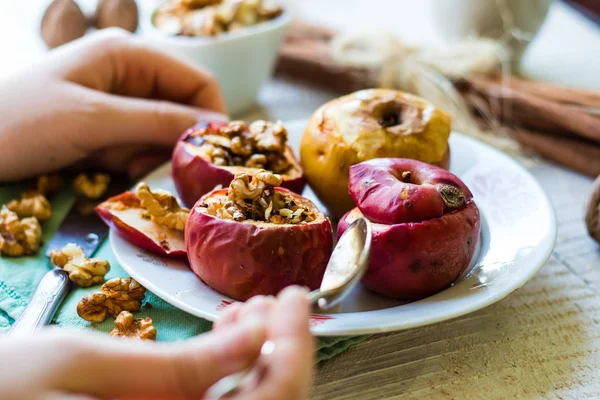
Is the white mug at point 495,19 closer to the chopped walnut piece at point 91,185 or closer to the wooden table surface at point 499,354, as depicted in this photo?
the wooden table surface at point 499,354

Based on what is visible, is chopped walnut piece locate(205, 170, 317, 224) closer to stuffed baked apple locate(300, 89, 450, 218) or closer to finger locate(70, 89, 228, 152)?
stuffed baked apple locate(300, 89, 450, 218)

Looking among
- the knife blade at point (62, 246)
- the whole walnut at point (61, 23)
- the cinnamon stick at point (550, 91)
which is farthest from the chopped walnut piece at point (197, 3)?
the cinnamon stick at point (550, 91)

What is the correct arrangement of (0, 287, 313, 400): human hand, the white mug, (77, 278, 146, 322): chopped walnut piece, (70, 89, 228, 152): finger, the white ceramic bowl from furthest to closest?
the white mug
the white ceramic bowl
(70, 89, 228, 152): finger
(77, 278, 146, 322): chopped walnut piece
(0, 287, 313, 400): human hand

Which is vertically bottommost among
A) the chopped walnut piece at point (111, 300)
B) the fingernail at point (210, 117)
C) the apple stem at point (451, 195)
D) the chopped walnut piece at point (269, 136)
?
the chopped walnut piece at point (111, 300)

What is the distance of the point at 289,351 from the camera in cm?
47

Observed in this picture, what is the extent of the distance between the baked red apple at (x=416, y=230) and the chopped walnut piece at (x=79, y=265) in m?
0.30

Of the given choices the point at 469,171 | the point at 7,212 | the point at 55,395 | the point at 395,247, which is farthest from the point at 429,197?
the point at 7,212

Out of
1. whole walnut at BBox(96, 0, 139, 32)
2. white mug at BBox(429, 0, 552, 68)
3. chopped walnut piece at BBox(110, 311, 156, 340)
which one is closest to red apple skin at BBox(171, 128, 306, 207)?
chopped walnut piece at BBox(110, 311, 156, 340)

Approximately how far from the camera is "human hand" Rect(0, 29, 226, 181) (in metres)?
0.94

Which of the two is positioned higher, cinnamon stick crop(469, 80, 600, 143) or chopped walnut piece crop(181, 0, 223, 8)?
chopped walnut piece crop(181, 0, 223, 8)

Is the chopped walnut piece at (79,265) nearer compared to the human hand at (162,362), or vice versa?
the human hand at (162,362)

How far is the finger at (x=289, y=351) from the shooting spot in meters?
0.46

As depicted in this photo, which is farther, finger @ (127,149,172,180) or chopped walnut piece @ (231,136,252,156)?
finger @ (127,149,172,180)

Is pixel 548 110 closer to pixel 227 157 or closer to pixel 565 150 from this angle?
pixel 565 150
